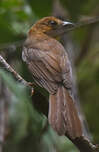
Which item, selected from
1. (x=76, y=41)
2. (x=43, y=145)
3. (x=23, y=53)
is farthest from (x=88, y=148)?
(x=76, y=41)

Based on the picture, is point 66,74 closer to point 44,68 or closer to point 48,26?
point 44,68

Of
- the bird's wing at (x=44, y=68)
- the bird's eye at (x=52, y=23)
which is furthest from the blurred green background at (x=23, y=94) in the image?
the bird's eye at (x=52, y=23)

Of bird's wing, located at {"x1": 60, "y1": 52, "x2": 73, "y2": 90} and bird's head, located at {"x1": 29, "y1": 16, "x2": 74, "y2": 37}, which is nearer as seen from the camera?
bird's wing, located at {"x1": 60, "y1": 52, "x2": 73, "y2": 90}

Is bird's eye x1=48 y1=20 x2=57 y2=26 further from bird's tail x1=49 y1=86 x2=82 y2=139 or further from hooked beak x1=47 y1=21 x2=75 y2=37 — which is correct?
bird's tail x1=49 y1=86 x2=82 y2=139

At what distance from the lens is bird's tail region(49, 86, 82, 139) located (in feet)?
8.41

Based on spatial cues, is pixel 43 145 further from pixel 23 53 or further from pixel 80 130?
pixel 80 130

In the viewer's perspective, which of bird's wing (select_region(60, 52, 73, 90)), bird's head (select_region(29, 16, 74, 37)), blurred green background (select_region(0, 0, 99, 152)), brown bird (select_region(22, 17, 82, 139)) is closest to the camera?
brown bird (select_region(22, 17, 82, 139))

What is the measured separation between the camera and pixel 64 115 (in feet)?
9.31

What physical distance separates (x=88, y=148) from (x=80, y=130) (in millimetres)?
250

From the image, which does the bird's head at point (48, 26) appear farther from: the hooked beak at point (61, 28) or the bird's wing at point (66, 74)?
the bird's wing at point (66, 74)

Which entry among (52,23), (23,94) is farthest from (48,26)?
(23,94)

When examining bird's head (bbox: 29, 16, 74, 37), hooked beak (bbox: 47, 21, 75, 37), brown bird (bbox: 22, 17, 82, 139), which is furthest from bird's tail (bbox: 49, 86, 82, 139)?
bird's head (bbox: 29, 16, 74, 37)

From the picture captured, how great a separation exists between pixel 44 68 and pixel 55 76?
0.16 m

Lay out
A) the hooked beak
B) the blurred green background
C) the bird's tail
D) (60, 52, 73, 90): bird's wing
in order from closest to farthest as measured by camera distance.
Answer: the bird's tail < the blurred green background < (60, 52, 73, 90): bird's wing < the hooked beak
